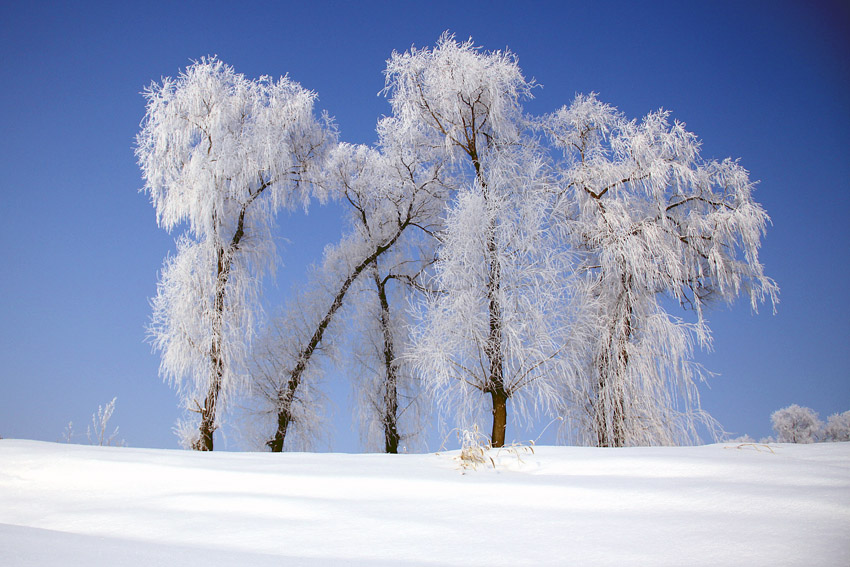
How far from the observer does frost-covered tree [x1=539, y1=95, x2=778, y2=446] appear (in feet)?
23.5

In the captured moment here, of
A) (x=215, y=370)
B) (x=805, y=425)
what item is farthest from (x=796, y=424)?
(x=215, y=370)

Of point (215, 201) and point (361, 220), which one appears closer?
point (215, 201)

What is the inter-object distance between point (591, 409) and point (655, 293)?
5.95 feet

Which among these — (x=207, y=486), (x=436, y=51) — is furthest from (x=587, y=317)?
(x=207, y=486)

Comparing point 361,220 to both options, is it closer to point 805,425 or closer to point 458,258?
point 458,258

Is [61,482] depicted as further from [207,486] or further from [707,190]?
[707,190]

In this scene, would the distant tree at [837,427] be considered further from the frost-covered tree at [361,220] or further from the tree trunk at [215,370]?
the tree trunk at [215,370]

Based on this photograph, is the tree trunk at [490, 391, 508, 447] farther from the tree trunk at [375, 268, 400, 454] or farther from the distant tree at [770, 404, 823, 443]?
the distant tree at [770, 404, 823, 443]

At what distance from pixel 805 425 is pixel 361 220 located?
13.3 meters

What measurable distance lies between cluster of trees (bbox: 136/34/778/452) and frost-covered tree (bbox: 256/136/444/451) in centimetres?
4

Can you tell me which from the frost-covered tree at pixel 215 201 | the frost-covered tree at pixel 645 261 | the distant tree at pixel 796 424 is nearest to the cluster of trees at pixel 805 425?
the distant tree at pixel 796 424

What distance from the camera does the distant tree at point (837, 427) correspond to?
14059 millimetres

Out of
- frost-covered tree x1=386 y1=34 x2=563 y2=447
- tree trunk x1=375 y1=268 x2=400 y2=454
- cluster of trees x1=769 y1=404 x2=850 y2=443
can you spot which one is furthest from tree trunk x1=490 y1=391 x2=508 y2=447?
cluster of trees x1=769 y1=404 x2=850 y2=443

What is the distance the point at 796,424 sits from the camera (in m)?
15.2
